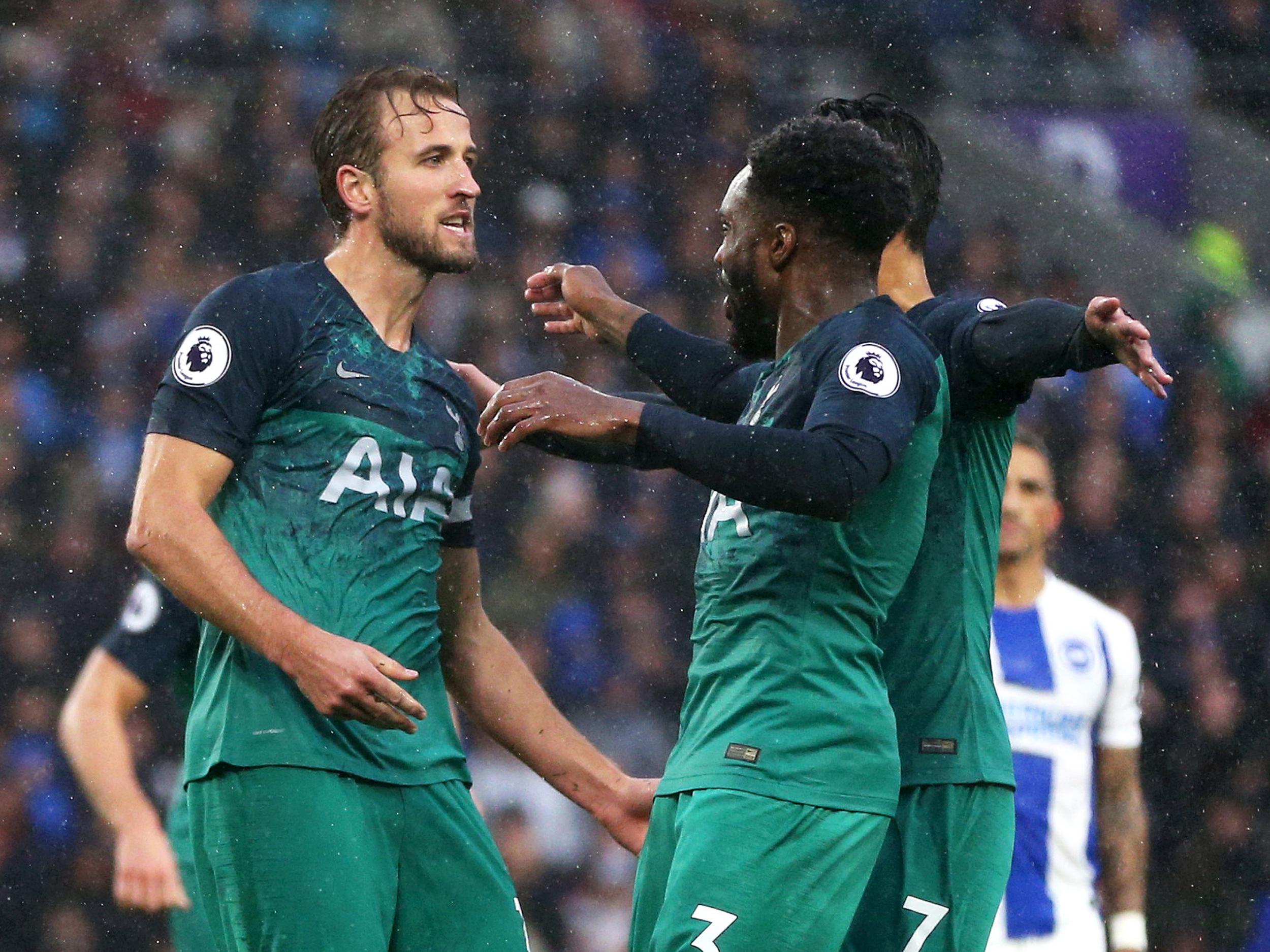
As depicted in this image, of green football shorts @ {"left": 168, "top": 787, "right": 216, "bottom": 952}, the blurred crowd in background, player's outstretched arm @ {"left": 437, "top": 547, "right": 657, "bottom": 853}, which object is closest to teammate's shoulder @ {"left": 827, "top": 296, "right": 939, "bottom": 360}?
player's outstretched arm @ {"left": 437, "top": 547, "right": 657, "bottom": 853}

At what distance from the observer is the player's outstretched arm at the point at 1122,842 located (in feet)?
16.7

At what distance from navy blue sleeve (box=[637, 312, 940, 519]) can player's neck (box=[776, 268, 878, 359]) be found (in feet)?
0.56

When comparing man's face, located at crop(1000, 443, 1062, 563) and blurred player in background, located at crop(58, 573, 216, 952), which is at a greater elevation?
man's face, located at crop(1000, 443, 1062, 563)

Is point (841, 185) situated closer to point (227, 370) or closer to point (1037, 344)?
point (1037, 344)

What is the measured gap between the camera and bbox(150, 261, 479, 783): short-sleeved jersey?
3.00m

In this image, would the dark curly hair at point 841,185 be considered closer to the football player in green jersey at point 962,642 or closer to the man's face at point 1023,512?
the football player in green jersey at point 962,642

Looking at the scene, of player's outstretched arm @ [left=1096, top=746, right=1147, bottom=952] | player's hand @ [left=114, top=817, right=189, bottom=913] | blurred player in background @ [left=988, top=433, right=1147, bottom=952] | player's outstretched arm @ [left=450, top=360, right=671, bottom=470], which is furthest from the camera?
player's outstretched arm @ [left=1096, top=746, right=1147, bottom=952]

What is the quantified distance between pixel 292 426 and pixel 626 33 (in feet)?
21.0

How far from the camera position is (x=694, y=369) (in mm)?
3654

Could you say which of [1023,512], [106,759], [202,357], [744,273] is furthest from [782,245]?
[1023,512]

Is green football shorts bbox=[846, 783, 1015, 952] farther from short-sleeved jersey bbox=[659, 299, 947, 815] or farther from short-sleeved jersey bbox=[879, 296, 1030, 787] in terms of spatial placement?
short-sleeved jersey bbox=[659, 299, 947, 815]

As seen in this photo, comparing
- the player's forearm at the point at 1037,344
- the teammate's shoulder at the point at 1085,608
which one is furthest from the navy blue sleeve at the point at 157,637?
the teammate's shoulder at the point at 1085,608

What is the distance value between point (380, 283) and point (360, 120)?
0.35 m

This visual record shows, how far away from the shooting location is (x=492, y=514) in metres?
7.73
